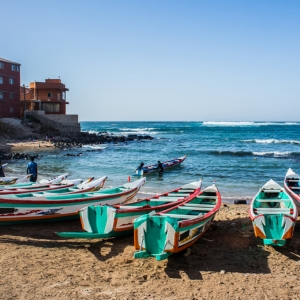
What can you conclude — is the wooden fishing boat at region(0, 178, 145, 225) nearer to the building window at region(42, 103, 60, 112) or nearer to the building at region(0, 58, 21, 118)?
the building at region(0, 58, 21, 118)

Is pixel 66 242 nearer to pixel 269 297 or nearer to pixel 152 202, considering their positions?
pixel 152 202

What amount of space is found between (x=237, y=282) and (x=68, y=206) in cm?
565

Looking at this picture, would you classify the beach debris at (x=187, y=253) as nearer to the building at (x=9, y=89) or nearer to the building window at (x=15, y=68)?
the building at (x=9, y=89)

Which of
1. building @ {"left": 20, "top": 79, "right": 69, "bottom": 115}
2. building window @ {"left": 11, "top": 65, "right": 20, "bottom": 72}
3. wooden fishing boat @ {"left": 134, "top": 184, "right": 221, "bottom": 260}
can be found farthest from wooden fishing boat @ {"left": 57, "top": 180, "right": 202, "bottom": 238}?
building @ {"left": 20, "top": 79, "right": 69, "bottom": 115}

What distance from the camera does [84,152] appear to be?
37.1 m

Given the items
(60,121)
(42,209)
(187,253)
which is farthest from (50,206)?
(60,121)

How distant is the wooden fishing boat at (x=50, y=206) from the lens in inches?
397

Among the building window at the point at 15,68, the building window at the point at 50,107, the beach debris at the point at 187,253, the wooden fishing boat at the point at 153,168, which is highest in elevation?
the building window at the point at 15,68

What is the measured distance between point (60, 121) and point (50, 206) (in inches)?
1691

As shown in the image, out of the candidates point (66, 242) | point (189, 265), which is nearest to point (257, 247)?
point (189, 265)

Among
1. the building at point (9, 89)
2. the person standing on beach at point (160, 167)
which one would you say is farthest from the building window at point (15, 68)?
the person standing on beach at point (160, 167)

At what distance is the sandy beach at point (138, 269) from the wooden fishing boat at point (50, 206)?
1.38 feet

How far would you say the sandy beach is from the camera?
6.63m

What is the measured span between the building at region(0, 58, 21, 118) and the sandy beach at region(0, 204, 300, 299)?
41.9m
